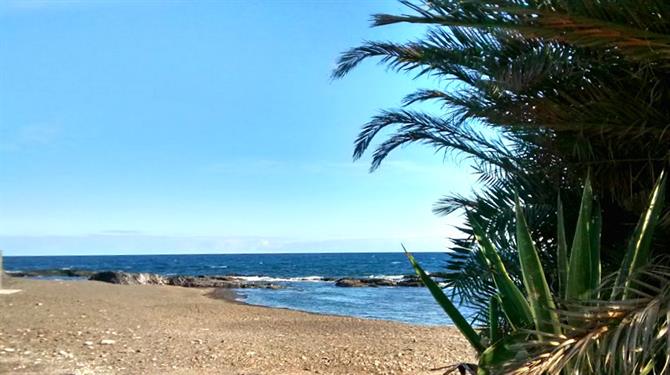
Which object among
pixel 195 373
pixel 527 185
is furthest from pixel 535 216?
pixel 195 373

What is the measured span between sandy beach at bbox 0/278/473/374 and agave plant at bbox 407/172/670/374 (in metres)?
5.17

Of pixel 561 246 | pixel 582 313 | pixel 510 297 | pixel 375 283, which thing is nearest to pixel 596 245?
pixel 561 246

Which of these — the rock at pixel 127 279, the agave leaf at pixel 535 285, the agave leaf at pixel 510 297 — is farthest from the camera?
the rock at pixel 127 279

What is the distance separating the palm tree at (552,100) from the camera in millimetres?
3203

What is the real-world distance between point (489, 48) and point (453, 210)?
5.94 feet

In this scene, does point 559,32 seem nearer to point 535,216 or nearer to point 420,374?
point 535,216

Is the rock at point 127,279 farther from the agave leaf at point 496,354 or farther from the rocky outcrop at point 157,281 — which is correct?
the agave leaf at point 496,354

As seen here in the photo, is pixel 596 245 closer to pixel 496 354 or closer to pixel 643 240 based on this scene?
pixel 643 240

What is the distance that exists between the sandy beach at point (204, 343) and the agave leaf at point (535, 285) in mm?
5371

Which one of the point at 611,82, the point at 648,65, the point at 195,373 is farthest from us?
the point at 195,373

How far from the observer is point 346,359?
9547mm

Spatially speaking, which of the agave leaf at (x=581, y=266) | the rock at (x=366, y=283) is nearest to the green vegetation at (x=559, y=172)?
the agave leaf at (x=581, y=266)

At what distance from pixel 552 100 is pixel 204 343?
7.82m

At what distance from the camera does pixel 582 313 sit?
9.24 ft
